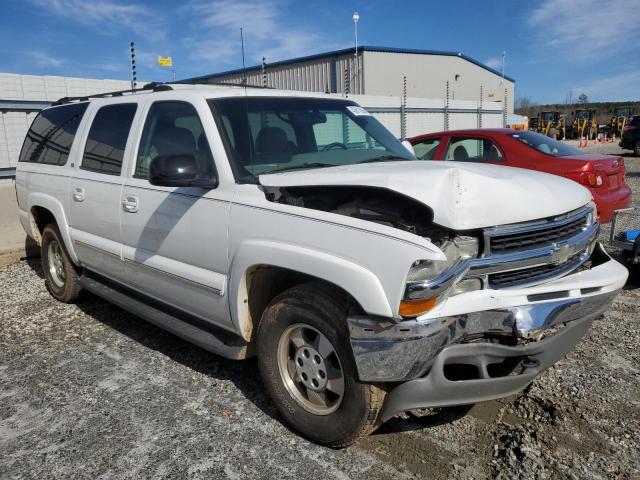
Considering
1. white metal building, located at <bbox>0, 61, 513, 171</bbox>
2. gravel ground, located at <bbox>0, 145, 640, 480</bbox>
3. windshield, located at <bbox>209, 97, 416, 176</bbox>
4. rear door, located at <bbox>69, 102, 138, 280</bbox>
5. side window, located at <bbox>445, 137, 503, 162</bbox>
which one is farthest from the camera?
white metal building, located at <bbox>0, 61, 513, 171</bbox>

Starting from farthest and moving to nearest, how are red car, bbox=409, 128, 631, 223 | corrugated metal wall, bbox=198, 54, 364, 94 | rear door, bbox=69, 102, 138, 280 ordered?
1. corrugated metal wall, bbox=198, 54, 364, 94
2. red car, bbox=409, 128, 631, 223
3. rear door, bbox=69, 102, 138, 280

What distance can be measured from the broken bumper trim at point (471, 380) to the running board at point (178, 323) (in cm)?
112

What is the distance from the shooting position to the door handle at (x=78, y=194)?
4578 millimetres

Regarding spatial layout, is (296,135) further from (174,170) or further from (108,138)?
(108,138)

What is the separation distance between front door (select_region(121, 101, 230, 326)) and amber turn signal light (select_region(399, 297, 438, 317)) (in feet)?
4.10

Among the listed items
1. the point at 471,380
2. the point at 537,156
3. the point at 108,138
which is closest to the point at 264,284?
the point at 471,380

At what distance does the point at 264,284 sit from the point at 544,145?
19.4 feet

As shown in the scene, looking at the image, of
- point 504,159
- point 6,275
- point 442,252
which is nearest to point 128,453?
point 442,252

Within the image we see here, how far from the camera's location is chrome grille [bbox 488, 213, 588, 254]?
8.53 ft

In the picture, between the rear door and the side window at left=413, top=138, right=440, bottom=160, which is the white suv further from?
the side window at left=413, top=138, right=440, bottom=160

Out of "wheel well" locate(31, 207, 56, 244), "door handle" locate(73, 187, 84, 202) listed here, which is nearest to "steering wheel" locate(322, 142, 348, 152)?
"door handle" locate(73, 187, 84, 202)

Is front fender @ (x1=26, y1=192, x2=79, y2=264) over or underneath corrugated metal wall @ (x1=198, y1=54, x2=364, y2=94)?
underneath

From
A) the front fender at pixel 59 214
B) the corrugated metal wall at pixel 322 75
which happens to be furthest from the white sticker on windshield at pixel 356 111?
the corrugated metal wall at pixel 322 75

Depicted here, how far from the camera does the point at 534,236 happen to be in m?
2.74
